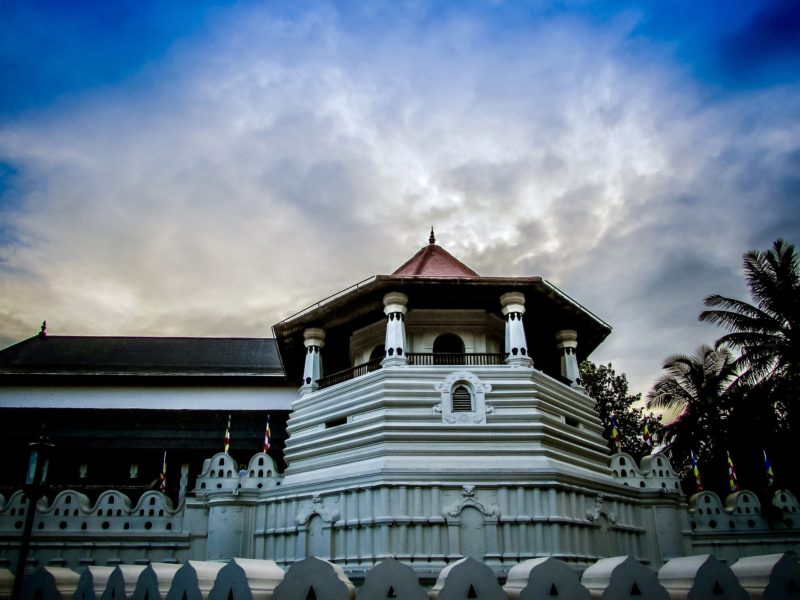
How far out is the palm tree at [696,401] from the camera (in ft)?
95.1

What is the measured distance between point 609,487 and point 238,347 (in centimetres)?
2190

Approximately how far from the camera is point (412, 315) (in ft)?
71.8

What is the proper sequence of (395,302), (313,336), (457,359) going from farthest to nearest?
1. (313,336)
2. (457,359)
3. (395,302)

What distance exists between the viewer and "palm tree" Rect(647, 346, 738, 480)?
2898 centimetres

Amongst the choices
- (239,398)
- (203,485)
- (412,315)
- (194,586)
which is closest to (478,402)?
(412,315)

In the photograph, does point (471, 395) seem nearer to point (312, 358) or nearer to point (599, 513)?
point (599, 513)

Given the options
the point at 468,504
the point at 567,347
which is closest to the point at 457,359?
the point at 567,347

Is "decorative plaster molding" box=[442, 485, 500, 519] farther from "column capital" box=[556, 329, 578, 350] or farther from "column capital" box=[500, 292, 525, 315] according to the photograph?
"column capital" box=[556, 329, 578, 350]

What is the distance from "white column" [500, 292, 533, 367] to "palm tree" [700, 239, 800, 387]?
10.4 m

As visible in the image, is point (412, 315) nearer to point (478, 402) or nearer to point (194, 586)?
point (478, 402)

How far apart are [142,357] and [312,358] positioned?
1497cm

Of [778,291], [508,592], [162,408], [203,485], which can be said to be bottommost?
[508,592]

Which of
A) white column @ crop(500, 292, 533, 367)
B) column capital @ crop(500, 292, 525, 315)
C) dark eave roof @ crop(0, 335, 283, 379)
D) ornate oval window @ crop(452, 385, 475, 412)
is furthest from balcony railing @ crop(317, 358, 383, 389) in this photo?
dark eave roof @ crop(0, 335, 283, 379)

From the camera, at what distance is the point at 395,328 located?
66.3ft
